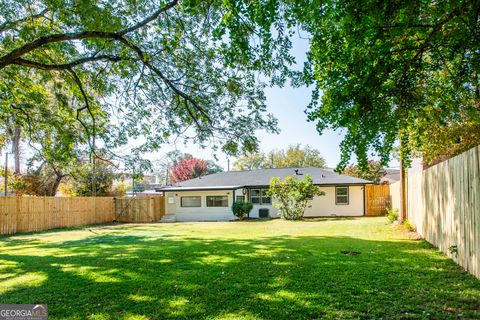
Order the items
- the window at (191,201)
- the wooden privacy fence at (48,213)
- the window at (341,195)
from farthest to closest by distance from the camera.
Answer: the window at (191,201), the window at (341,195), the wooden privacy fence at (48,213)

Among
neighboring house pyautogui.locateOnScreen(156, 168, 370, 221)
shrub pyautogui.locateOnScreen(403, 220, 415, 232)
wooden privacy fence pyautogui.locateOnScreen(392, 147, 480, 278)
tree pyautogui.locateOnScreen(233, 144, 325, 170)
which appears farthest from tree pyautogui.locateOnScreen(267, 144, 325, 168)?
wooden privacy fence pyautogui.locateOnScreen(392, 147, 480, 278)

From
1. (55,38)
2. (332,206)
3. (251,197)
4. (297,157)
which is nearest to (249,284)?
(55,38)

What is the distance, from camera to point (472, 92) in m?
7.10

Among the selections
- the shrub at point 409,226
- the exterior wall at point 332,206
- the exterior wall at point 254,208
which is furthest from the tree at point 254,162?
the shrub at point 409,226

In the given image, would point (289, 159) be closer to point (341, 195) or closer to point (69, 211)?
point (341, 195)

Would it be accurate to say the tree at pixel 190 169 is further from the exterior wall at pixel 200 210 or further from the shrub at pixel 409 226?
the shrub at pixel 409 226

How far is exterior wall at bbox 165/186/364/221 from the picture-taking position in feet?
75.6

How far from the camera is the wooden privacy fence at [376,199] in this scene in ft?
74.2

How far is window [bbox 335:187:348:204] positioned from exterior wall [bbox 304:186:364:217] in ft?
0.66

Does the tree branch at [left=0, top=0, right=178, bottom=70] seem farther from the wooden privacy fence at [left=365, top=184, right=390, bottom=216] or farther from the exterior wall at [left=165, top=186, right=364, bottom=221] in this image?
the wooden privacy fence at [left=365, top=184, right=390, bottom=216]

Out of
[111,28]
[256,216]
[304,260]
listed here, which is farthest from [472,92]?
[256,216]

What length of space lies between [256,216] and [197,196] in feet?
15.1

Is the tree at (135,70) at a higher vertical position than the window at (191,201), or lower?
higher

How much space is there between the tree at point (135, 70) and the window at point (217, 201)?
14.5 metres
